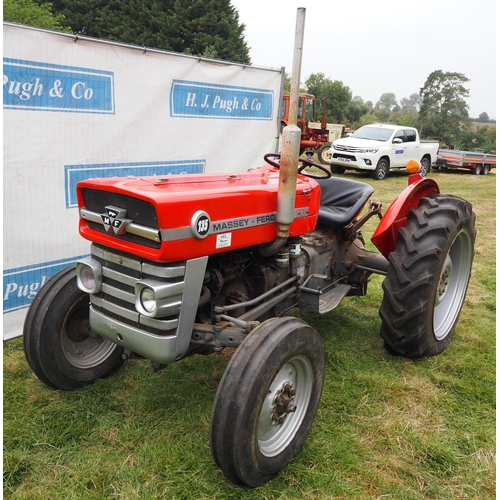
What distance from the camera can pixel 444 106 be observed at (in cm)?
3130

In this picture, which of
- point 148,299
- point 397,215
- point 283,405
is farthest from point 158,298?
point 397,215

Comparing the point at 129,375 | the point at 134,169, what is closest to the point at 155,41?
the point at 134,169

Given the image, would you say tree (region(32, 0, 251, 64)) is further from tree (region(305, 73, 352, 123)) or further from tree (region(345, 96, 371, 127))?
tree (region(345, 96, 371, 127))

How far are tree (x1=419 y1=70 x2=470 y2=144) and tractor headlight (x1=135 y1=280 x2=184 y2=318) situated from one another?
32385 mm

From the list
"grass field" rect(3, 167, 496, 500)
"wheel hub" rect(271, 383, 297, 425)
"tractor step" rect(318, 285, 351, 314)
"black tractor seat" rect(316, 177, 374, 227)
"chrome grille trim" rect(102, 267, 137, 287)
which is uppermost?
"black tractor seat" rect(316, 177, 374, 227)

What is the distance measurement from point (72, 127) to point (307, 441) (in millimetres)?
2972

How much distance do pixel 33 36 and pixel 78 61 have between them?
38 centimetres

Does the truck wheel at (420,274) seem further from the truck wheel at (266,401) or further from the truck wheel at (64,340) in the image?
the truck wheel at (64,340)

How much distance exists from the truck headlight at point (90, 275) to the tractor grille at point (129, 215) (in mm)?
185

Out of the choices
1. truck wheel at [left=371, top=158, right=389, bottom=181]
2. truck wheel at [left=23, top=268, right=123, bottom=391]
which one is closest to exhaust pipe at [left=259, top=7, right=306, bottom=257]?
truck wheel at [left=23, top=268, right=123, bottom=391]

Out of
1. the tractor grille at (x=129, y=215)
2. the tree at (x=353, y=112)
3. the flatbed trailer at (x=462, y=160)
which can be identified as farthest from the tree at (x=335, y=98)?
the tractor grille at (x=129, y=215)

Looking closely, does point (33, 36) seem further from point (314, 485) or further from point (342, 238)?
point (314, 485)

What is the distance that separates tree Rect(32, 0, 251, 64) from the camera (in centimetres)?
2512

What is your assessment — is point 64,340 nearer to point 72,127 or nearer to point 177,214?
point 177,214
